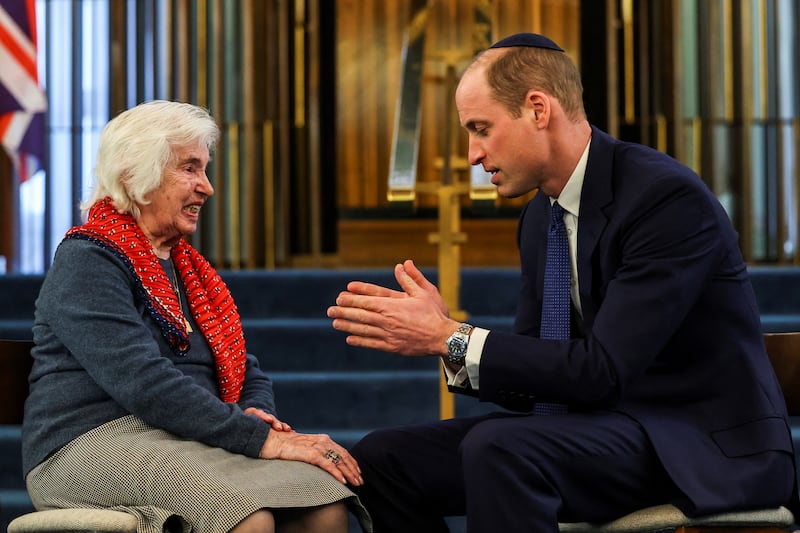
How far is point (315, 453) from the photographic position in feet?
8.07

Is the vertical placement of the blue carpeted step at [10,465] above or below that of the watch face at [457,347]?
below

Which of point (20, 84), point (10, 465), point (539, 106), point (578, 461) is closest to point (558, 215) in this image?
point (539, 106)

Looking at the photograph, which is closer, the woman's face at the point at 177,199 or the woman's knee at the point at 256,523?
the woman's knee at the point at 256,523

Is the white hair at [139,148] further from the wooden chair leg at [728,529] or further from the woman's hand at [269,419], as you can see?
the wooden chair leg at [728,529]

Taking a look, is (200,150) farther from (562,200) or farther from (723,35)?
(723,35)

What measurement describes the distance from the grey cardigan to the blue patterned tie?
0.64 metres

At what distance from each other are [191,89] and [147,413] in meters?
4.66

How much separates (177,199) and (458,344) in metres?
0.77

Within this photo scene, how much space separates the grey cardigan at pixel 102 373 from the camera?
236 centimetres

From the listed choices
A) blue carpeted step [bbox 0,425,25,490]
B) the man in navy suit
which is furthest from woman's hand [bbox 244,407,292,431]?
blue carpeted step [bbox 0,425,25,490]

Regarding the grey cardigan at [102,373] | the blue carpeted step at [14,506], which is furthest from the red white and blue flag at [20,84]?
the grey cardigan at [102,373]

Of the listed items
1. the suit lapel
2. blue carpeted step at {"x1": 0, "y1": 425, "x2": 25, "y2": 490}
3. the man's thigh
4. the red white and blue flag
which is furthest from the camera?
the red white and blue flag

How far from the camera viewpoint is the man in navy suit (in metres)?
2.19

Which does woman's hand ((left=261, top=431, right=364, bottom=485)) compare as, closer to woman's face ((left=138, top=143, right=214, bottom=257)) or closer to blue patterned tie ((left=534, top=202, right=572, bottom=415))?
blue patterned tie ((left=534, top=202, right=572, bottom=415))
